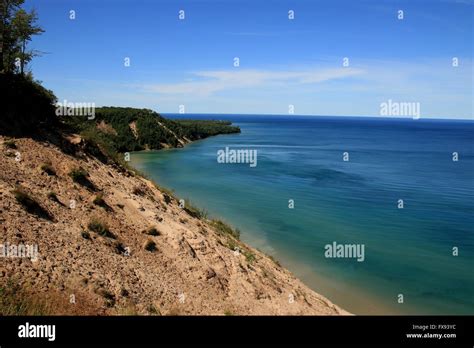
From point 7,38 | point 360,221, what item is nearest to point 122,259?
point 7,38

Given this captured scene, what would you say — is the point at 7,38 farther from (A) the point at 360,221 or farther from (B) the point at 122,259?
(A) the point at 360,221

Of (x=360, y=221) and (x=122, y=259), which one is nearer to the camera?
(x=122, y=259)

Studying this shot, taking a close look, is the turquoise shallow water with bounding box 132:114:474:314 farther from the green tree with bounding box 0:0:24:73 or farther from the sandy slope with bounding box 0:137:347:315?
the green tree with bounding box 0:0:24:73

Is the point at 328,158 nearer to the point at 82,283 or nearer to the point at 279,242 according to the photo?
the point at 279,242

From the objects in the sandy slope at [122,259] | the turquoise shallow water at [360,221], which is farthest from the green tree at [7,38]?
the turquoise shallow water at [360,221]

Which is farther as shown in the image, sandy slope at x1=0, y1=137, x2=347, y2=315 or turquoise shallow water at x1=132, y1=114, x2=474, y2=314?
turquoise shallow water at x1=132, y1=114, x2=474, y2=314

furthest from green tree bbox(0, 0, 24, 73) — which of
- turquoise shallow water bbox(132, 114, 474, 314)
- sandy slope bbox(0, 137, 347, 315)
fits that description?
turquoise shallow water bbox(132, 114, 474, 314)
